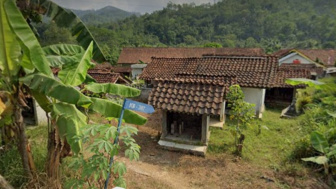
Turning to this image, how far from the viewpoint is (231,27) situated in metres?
90.6

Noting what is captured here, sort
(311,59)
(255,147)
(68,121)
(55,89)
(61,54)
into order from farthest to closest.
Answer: (311,59) < (255,147) < (61,54) < (68,121) < (55,89)

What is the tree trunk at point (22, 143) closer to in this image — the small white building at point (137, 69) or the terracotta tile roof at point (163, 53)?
the small white building at point (137, 69)

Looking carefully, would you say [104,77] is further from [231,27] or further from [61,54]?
→ [231,27]

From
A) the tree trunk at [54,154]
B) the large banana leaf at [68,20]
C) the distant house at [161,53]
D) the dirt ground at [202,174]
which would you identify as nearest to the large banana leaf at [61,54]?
the large banana leaf at [68,20]

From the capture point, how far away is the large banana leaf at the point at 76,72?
174 inches

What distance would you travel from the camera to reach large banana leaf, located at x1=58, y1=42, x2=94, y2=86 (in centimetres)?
443

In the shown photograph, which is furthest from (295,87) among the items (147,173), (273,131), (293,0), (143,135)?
(293,0)

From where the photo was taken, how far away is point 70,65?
4.93 meters

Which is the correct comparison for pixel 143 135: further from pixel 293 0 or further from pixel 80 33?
pixel 293 0

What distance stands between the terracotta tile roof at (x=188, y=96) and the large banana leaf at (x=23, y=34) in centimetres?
456

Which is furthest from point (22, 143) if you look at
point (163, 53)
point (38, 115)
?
point (163, 53)

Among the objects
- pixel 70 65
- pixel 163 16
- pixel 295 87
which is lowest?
pixel 295 87

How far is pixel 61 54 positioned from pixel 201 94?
467 cm

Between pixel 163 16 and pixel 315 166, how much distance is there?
99.7 metres
